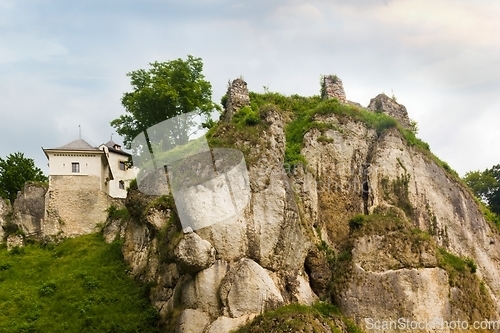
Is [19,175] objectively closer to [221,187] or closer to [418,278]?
[221,187]

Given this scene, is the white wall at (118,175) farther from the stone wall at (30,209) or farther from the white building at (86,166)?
the stone wall at (30,209)

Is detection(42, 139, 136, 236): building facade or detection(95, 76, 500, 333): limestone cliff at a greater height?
detection(42, 139, 136, 236): building facade

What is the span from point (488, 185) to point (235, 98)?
24.8 meters

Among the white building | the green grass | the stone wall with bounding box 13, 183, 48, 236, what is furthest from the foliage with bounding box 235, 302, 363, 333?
the white building

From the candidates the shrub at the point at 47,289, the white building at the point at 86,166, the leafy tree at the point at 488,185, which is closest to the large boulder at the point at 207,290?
the shrub at the point at 47,289

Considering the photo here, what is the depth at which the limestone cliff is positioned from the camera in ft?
90.5

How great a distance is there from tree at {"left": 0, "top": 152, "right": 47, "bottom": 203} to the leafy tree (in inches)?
1264

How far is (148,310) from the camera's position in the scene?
30891 millimetres

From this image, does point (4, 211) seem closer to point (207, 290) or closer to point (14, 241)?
point (14, 241)

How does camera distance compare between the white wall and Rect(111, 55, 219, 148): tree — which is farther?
the white wall

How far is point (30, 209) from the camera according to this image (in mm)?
43312

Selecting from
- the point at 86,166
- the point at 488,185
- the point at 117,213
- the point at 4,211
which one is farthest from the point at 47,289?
the point at 488,185

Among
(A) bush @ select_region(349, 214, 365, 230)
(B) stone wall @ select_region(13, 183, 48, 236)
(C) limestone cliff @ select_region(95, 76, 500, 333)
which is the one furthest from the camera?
(B) stone wall @ select_region(13, 183, 48, 236)

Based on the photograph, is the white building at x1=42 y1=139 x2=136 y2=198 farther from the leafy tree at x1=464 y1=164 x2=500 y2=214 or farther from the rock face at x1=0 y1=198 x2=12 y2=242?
the leafy tree at x1=464 y1=164 x2=500 y2=214
